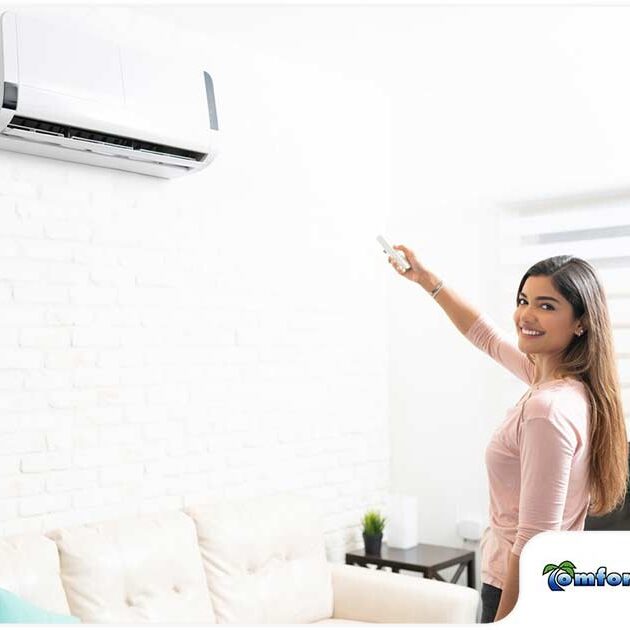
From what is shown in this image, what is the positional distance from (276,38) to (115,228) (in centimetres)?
102

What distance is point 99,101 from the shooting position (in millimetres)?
2719

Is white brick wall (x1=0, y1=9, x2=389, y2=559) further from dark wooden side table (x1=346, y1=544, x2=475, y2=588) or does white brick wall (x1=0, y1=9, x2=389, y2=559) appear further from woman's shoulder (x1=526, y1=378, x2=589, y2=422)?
woman's shoulder (x1=526, y1=378, x2=589, y2=422)

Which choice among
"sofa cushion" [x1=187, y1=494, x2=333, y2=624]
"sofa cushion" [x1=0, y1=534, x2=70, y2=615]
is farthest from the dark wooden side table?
"sofa cushion" [x1=0, y1=534, x2=70, y2=615]

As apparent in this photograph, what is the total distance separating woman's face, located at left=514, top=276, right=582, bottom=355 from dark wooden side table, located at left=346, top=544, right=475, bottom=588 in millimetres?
1880

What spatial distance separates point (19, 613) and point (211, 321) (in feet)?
4.58

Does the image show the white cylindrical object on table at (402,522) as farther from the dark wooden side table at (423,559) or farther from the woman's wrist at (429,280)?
the woman's wrist at (429,280)

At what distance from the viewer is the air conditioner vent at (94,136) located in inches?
102

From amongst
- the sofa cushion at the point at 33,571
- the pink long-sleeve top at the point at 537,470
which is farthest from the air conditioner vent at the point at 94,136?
the pink long-sleeve top at the point at 537,470

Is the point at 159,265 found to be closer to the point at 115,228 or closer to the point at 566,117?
the point at 115,228

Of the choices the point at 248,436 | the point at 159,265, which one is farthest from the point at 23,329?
the point at 248,436

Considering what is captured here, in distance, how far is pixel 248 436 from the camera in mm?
3428

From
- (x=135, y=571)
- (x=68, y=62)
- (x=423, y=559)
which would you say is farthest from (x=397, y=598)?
(x=68, y=62)

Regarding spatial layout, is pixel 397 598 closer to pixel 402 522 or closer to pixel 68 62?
pixel 402 522

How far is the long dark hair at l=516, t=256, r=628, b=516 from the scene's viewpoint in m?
1.74
